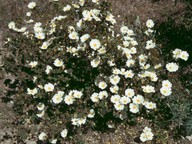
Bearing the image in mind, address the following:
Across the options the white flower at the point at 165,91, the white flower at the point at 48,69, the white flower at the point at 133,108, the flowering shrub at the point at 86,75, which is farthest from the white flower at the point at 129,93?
the white flower at the point at 48,69

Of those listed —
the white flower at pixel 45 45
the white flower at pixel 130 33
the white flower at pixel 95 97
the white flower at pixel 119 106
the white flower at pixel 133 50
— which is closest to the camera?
the white flower at pixel 119 106

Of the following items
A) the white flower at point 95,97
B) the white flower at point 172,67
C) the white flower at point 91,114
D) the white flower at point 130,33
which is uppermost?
the white flower at point 130,33

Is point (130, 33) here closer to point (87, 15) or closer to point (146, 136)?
point (87, 15)

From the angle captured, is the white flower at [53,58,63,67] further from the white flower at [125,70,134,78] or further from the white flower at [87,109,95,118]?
the white flower at [125,70,134,78]

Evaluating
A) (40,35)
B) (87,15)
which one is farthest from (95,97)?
(40,35)

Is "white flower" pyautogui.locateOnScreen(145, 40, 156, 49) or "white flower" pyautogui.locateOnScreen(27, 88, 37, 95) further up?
"white flower" pyautogui.locateOnScreen(145, 40, 156, 49)

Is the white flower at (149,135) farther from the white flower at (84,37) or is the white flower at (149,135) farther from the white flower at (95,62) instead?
the white flower at (84,37)

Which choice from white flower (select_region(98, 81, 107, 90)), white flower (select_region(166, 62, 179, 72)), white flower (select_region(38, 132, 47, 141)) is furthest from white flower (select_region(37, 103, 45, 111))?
white flower (select_region(166, 62, 179, 72))
